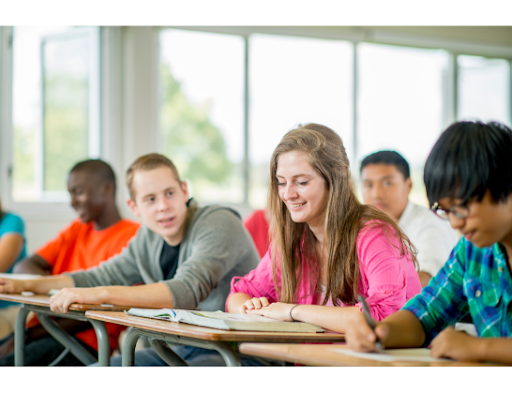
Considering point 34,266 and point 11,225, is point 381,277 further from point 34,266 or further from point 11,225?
point 11,225

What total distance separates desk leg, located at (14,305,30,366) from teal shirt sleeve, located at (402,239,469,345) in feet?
5.35

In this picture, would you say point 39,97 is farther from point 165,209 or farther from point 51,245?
point 165,209

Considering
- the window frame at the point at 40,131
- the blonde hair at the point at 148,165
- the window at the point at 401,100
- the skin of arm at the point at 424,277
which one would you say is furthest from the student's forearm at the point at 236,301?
the window at the point at 401,100

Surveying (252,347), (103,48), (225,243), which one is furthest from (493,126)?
(103,48)

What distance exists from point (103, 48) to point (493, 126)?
4311 millimetres

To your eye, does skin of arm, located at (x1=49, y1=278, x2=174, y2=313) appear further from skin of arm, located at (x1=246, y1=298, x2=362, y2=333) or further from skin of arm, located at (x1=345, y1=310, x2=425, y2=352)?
skin of arm, located at (x1=345, y1=310, x2=425, y2=352)

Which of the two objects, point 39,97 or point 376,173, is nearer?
point 376,173

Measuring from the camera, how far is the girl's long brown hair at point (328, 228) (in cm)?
151

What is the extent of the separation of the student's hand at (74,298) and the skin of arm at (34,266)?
3.56ft

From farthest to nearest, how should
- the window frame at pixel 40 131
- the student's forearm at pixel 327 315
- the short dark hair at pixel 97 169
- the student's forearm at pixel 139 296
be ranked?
the window frame at pixel 40 131 < the short dark hair at pixel 97 169 < the student's forearm at pixel 139 296 < the student's forearm at pixel 327 315

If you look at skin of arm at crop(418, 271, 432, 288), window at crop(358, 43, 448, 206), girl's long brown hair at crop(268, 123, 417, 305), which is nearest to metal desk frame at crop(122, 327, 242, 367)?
girl's long brown hair at crop(268, 123, 417, 305)

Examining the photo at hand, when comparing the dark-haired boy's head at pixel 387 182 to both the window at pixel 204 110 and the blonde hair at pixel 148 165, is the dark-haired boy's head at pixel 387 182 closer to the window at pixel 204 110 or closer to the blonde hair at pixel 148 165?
the blonde hair at pixel 148 165

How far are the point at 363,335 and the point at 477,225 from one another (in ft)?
0.95

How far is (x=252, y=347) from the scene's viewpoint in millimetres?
1012
